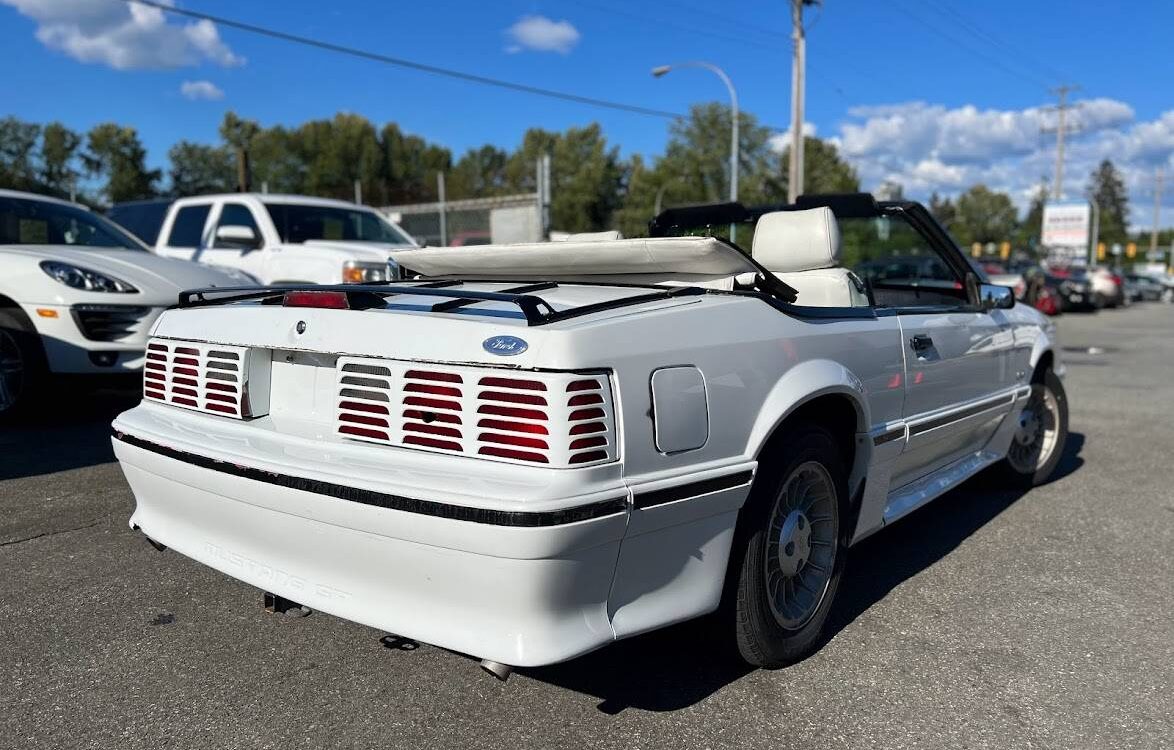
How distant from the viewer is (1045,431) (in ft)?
17.6

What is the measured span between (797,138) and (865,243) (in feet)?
22.2

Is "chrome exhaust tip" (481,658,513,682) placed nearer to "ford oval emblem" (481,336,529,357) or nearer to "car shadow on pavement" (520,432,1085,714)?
"car shadow on pavement" (520,432,1085,714)

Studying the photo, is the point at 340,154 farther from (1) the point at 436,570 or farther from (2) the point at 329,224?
(1) the point at 436,570

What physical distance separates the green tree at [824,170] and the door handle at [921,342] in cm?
5378

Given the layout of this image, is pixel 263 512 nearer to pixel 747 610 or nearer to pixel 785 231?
pixel 747 610

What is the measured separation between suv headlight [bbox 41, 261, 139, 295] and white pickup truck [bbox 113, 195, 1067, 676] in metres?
3.16

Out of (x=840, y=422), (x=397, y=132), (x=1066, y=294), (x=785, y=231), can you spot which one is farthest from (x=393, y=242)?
(x=397, y=132)

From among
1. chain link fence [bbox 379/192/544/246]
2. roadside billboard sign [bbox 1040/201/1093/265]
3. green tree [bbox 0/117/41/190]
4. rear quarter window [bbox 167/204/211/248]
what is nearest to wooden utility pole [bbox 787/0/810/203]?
chain link fence [bbox 379/192/544/246]

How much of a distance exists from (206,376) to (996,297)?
12.1 ft

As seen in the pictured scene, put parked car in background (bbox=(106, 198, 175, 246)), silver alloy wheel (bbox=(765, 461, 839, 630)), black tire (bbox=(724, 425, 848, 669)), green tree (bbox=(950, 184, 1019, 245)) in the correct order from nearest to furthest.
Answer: black tire (bbox=(724, 425, 848, 669)) → silver alloy wheel (bbox=(765, 461, 839, 630)) → parked car in background (bbox=(106, 198, 175, 246)) → green tree (bbox=(950, 184, 1019, 245))

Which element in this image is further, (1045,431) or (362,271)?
(362,271)

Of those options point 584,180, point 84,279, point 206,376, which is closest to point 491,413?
point 206,376

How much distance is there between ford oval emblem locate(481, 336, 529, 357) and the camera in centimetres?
214

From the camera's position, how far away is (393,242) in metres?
9.75
